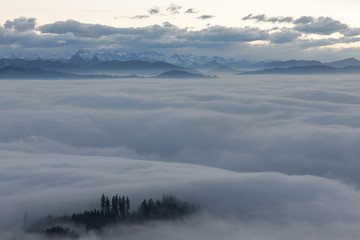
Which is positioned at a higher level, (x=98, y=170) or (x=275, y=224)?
(x=98, y=170)

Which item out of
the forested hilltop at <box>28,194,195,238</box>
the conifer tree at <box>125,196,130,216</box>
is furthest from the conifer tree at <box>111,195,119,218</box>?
the conifer tree at <box>125,196,130,216</box>

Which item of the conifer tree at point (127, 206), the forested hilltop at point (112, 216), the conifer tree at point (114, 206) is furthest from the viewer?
the conifer tree at point (127, 206)

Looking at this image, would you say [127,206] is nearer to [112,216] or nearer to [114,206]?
[114,206]

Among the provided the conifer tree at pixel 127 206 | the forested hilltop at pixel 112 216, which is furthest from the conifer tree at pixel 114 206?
the conifer tree at pixel 127 206

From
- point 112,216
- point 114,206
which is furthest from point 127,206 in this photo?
point 112,216

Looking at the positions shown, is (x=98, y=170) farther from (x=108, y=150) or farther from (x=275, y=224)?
(x=108, y=150)

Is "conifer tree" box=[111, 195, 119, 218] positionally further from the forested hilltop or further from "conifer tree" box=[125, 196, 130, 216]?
"conifer tree" box=[125, 196, 130, 216]

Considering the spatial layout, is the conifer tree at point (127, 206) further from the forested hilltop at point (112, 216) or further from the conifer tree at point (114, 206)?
the conifer tree at point (114, 206)

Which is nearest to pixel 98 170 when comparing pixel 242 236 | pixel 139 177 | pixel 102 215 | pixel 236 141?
pixel 139 177
